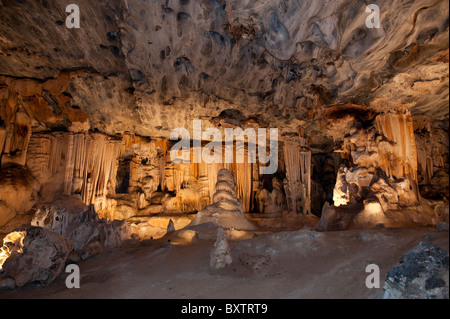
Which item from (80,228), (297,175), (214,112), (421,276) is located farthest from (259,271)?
(297,175)

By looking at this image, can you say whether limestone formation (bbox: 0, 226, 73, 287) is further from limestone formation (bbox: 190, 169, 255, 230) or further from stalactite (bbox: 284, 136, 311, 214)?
stalactite (bbox: 284, 136, 311, 214)

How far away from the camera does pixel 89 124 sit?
45.2 ft

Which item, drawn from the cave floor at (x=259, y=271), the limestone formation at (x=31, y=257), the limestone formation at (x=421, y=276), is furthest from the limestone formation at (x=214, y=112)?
Answer: the limestone formation at (x=31, y=257)

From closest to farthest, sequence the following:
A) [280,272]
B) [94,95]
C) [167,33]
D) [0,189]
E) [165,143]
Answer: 1. [280,272]
2. [167,33]
3. [0,189]
4. [94,95]
5. [165,143]

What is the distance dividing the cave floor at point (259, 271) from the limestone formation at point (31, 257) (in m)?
0.19

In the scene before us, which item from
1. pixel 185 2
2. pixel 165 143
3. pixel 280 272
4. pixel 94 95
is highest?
pixel 185 2

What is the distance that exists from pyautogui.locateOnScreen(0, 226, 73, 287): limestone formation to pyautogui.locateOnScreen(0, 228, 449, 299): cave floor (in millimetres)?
190

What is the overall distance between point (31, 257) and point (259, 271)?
4142mm

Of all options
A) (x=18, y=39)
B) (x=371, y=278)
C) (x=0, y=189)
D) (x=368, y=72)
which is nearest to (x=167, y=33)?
(x=18, y=39)

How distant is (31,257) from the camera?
195 inches

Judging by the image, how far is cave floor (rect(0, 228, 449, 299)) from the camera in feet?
12.7

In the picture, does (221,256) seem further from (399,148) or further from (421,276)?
(399,148)
